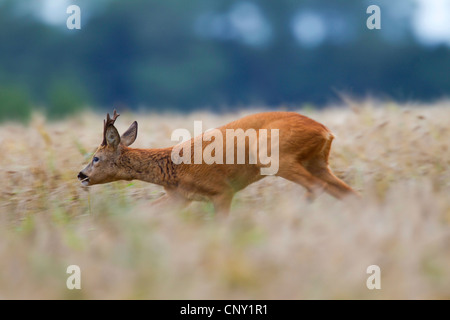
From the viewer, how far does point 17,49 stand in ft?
151

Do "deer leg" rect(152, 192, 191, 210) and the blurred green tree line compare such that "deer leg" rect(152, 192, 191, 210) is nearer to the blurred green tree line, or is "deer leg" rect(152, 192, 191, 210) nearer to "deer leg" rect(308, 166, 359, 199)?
"deer leg" rect(308, 166, 359, 199)

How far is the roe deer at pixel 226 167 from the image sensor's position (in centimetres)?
652

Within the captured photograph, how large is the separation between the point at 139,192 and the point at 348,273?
396cm

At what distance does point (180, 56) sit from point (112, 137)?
3892 centimetres

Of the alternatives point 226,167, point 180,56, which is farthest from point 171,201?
point 180,56

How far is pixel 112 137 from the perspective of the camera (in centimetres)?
721

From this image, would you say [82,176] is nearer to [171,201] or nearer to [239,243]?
[171,201]

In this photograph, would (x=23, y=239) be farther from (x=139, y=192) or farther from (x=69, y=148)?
(x=69, y=148)

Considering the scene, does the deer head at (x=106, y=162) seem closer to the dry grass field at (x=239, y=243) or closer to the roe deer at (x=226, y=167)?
the roe deer at (x=226, y=167)

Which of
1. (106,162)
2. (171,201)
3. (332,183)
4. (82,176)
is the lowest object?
(171,201)

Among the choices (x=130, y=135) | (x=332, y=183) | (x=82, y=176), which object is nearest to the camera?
(x=332, y=183)

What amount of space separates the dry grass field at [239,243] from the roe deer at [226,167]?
0.20 meters

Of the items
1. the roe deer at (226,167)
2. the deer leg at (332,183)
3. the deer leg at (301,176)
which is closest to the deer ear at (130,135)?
the roe deer at (226,167)
